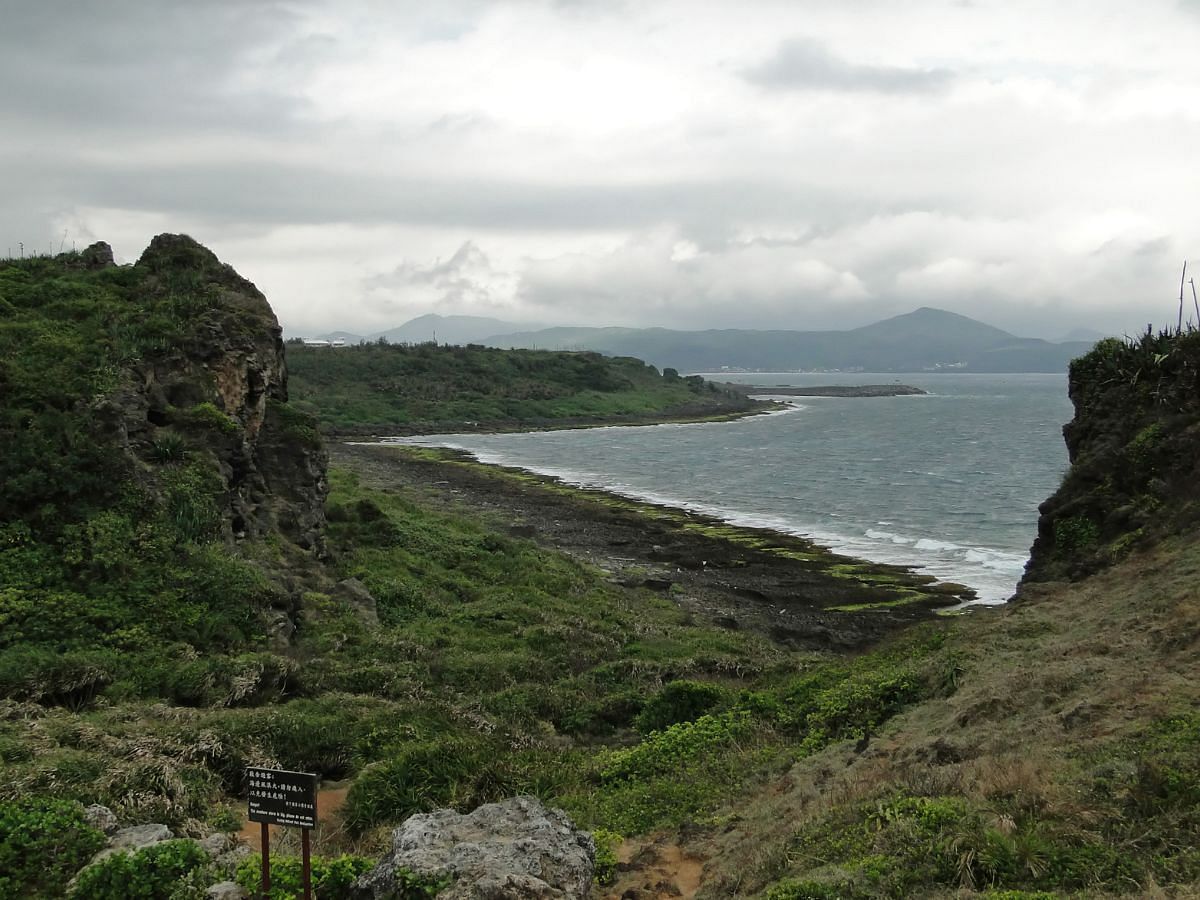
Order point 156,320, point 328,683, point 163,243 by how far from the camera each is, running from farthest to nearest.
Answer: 1. point 163,243
2. point 156,320
3. point 328,683

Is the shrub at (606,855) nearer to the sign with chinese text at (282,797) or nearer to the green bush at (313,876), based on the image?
the green bush at (313,876)

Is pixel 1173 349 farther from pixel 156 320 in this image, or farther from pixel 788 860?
pixel 156 320

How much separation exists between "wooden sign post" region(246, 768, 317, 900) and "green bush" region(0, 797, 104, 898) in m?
2.24

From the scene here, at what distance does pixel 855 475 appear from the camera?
72.1 m

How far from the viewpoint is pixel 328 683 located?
15.6 metres

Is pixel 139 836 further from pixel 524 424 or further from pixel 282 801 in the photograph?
pixel 524 424

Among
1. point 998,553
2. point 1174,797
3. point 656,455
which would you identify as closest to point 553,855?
point 1174,797

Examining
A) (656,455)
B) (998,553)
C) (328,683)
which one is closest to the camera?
(328,683)

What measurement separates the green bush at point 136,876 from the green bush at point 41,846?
0.48 metres

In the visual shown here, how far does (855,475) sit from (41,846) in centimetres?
6907

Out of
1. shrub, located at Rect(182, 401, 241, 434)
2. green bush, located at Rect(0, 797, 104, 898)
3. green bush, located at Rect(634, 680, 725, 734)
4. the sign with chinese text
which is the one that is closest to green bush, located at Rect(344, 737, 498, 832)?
green bush, located at Rect(0, 797, 104, 898)

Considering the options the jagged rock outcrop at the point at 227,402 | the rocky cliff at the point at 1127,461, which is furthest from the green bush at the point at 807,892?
the jagged rock outcrop at the point at 227,402

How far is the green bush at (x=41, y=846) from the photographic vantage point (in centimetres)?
810

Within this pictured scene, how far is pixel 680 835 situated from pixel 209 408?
16.0 m
